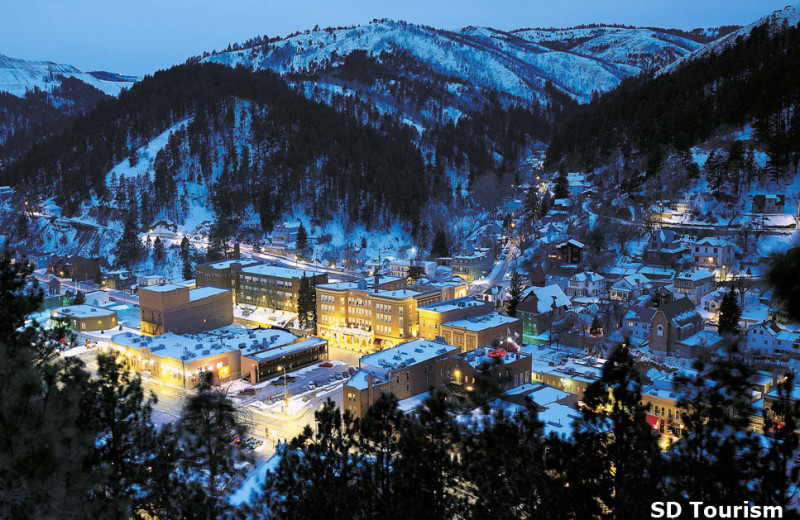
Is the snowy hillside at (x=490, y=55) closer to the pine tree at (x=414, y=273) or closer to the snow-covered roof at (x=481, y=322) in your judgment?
the pine tree at (x=414, y=273)

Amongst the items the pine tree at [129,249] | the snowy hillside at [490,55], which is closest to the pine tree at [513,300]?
the pine tree at [129,249]

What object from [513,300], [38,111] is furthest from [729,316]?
[38,111]

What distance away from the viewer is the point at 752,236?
125ft

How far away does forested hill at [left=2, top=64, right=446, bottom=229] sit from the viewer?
69250 millimetres

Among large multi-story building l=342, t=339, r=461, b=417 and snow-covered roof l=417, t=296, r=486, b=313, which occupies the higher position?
snow-covered roof l=417, t=296, r=486, b=313

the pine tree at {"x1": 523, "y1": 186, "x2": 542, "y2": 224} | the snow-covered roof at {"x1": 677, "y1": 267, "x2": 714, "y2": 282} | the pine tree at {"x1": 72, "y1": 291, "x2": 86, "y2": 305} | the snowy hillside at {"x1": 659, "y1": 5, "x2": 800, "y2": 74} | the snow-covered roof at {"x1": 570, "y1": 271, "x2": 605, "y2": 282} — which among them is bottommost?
the pine tree at {"x1": 72, "y1": 291, "x2": 86, "y2": 305}

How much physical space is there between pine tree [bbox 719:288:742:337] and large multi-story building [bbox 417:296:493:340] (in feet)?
38.9

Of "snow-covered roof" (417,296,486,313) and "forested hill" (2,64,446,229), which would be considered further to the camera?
"forested hill" (2,64,446,229)

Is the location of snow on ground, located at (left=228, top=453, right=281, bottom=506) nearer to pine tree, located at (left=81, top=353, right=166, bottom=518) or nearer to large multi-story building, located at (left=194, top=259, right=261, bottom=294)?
pine tree, located at (left=81, top=353, right=166, bottom=518)

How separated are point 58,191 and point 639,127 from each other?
72.3 meters

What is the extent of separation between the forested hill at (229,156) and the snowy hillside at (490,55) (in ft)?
151

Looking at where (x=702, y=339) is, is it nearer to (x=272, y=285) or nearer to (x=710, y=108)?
(x=272, y=285)

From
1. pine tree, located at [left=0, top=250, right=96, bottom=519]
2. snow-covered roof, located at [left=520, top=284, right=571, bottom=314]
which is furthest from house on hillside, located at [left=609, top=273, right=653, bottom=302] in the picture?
pine tree, located at [left=0, top=250, right=96, bottom=519]

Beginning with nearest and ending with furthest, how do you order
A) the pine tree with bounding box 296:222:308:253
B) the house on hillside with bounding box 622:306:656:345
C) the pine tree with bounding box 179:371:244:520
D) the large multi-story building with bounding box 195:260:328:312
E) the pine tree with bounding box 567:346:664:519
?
the pine tree with bounding box 567:346:664:519 < the pine tree with bounding box 179:371:244:520 < the house on hillside with bounding box 622:306:656:345 < the large multi-story building with bounding box 195:260:328:312 < the pine tree with bounding box 296:222:308:253
